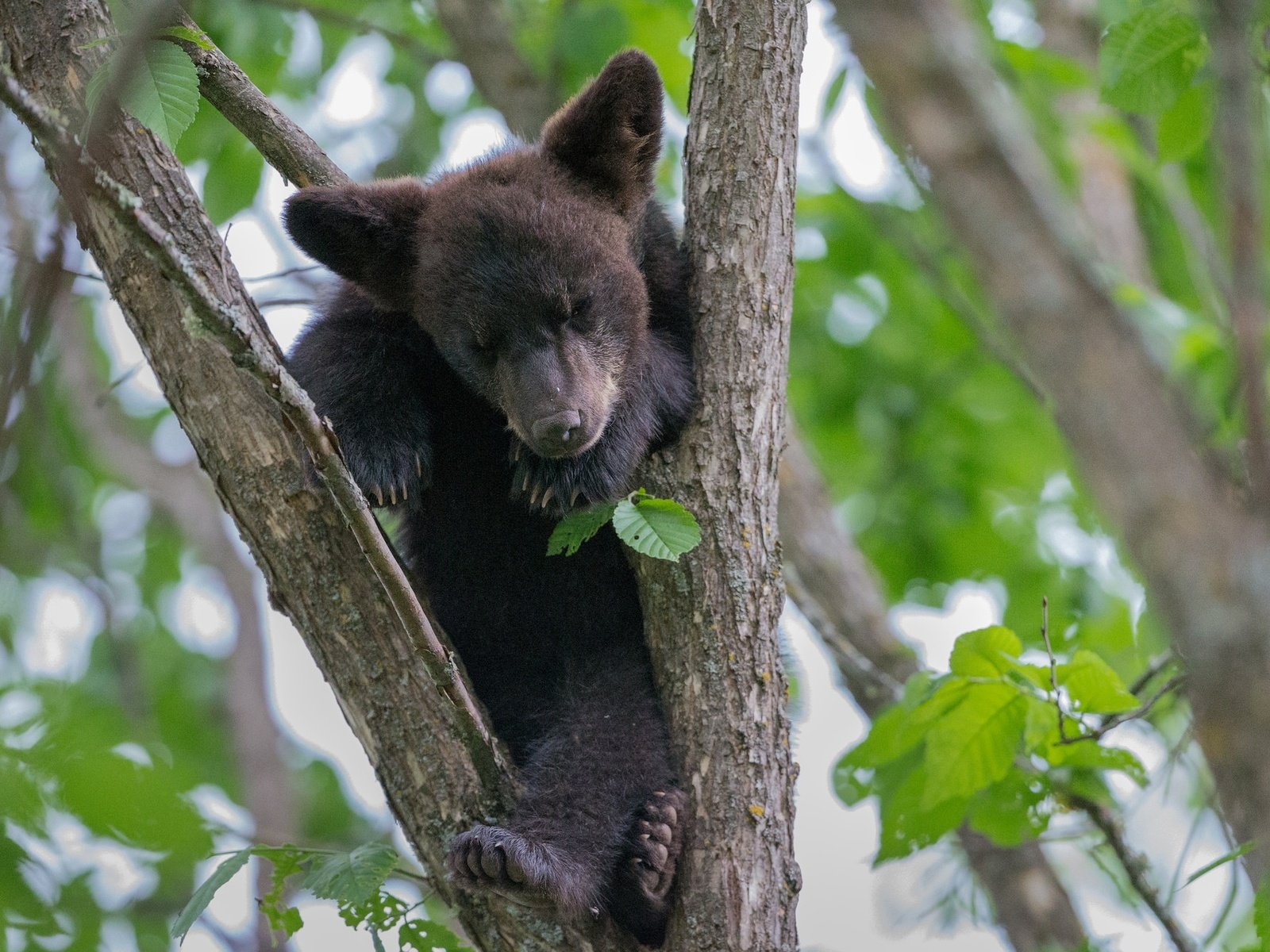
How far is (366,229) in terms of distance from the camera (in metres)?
3.89

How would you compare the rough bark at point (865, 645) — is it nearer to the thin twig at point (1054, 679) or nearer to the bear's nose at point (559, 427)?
the thin twig at point (1054, 679)

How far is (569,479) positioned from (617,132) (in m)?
1.26

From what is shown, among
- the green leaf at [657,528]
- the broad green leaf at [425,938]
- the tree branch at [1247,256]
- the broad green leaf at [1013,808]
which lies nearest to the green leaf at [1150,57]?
the green leaf at [657,528]

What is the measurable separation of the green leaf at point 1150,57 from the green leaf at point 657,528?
1.87 meters

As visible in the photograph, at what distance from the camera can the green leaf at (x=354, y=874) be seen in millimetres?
2930

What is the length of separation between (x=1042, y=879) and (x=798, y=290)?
12.1ft

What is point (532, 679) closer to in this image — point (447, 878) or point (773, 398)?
point (447, 878)

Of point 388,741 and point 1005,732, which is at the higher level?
point 388,741

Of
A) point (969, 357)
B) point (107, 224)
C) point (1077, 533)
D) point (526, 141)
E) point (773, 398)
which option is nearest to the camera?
point (107, 224)

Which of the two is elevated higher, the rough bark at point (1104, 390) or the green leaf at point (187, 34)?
the green leaf at point (187, 34)

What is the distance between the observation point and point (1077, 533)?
671 cm

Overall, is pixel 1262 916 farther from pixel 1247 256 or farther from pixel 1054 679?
pixel 1247 256

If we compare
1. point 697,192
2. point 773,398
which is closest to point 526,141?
point 697,192

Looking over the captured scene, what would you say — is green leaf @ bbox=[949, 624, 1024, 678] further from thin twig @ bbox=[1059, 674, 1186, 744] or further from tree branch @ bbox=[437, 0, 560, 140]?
tree branch @ bbox=[437, 0, 560, 140]
